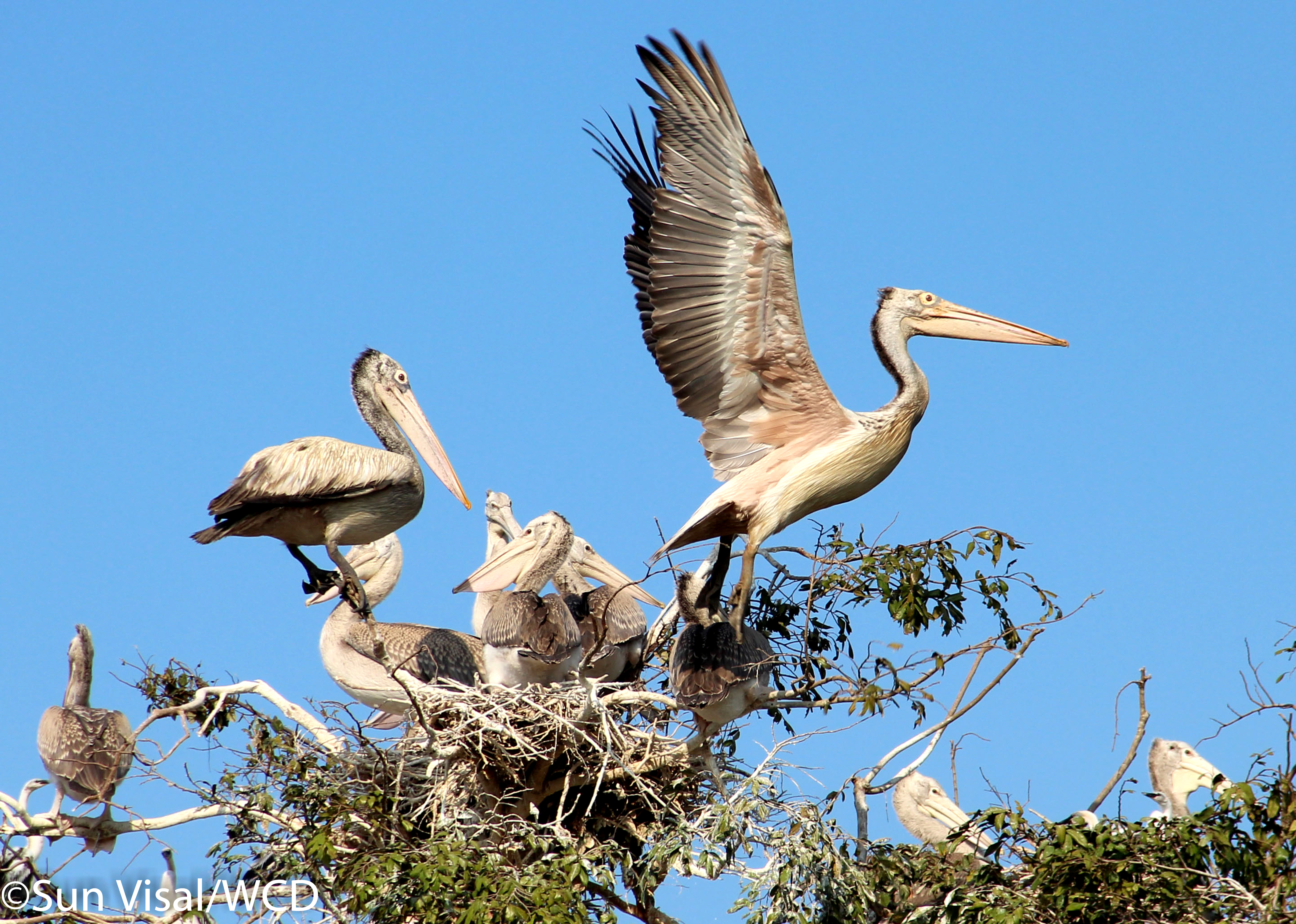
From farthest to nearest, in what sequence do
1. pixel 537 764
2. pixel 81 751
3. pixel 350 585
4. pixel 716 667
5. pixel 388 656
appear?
pixel 350 585 → pixel 388 656 → pixel 81 751 → pixel 537 764 → pixel 716 667

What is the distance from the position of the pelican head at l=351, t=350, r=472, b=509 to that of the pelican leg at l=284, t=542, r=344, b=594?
2.78 ft

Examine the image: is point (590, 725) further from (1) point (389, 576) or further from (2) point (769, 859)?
(1) point (389, 576)

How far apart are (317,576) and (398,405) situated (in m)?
1.09

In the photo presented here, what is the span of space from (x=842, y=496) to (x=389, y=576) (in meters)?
3.73

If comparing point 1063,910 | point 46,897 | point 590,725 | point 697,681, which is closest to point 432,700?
point 590,725

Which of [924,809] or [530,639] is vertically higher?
[530,639]

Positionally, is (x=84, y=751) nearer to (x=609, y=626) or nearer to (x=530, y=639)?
(x=530, y=639)

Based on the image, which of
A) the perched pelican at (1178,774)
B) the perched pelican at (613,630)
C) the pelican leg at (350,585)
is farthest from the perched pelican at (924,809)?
the pelican leg at (350,585)

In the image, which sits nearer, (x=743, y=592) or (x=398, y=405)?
(x=743, y=592)

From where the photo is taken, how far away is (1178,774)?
8664mm

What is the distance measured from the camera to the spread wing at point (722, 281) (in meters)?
6.68

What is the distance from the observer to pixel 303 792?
6.49 metres

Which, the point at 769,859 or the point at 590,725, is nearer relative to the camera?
the point at 769,859

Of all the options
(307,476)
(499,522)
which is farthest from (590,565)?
(307,476)
